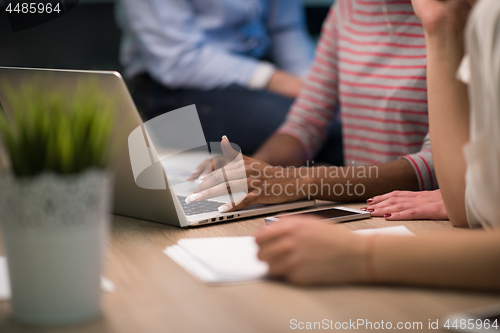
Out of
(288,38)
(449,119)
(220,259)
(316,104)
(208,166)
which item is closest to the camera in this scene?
(220,259)

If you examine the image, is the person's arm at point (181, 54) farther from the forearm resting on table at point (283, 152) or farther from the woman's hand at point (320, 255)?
the woman's hand at point (320, 255)

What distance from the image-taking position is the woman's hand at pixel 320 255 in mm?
486

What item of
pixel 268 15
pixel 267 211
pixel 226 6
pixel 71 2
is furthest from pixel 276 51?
pixel 267 211

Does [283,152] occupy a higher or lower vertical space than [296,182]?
lower

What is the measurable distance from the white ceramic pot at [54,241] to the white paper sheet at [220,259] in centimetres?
14

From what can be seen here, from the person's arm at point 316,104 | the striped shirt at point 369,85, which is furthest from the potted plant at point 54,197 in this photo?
the person's arm at point 316,104

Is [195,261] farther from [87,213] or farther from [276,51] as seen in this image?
[276,51]

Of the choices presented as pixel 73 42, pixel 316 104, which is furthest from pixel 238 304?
pixel 73 42

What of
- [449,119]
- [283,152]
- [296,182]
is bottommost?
[283,152]

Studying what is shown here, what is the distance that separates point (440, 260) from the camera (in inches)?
18.9

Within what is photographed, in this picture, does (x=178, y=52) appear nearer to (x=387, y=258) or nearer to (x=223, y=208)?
(x=223, y=208)

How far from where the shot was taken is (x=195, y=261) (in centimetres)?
56

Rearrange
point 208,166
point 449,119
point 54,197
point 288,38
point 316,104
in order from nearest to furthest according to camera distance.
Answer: point 54,197 < point 449,119 < point 208,166 < point 316,104 < point 288,38

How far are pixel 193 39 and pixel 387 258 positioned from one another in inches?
62.5
